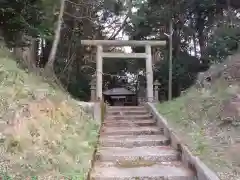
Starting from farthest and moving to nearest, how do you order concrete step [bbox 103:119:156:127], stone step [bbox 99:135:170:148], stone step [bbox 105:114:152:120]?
stone step [bbox 105:114:152:120], concrete step [bbox 103:119:156:127], stone step [bbox 99:135:170:148]

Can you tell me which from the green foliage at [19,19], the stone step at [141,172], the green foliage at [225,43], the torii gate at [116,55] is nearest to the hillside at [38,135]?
the stone step at [141,172]

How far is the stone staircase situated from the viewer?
4.83m

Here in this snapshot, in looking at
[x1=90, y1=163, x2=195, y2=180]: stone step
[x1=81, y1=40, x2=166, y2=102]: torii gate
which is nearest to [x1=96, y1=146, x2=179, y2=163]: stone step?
[x1=90, y1=163, x2=195, y2=180]: stone step

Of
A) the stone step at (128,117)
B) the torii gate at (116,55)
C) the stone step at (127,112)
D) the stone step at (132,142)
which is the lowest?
the stone step at (132,142)

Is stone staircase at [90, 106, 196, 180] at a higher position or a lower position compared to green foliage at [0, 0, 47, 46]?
lower

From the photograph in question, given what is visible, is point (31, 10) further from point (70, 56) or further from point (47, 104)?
point (70, 56)

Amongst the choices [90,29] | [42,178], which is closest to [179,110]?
[42,178]

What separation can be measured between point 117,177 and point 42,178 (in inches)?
53.6

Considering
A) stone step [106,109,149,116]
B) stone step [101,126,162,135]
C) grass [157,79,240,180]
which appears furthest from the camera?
stone step [106,109,149,116]

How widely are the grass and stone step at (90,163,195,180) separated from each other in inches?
16.4

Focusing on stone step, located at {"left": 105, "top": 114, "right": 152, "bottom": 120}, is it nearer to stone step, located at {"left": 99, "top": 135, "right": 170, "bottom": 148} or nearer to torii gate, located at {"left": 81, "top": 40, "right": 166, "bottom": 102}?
stone step, located at {"left": 99, "top": 135, "right": 170, "bottom": 148}

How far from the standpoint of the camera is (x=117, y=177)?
471 centimetres

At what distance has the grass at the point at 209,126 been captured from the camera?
464 cm

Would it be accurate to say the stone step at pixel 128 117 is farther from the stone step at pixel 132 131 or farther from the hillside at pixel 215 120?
the stone step at pixel 132 131
